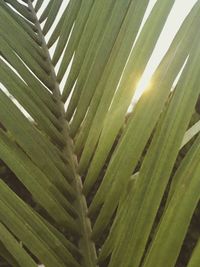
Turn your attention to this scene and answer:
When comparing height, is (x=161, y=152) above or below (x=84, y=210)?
above

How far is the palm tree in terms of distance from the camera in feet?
1.37

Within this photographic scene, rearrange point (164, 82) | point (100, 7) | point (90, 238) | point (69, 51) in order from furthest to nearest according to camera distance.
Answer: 1. point (69, 51)
2. point (100, 7)
3. point (90, 238)
4. point (164, 82)

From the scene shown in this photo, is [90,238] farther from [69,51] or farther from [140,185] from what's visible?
[69,51]

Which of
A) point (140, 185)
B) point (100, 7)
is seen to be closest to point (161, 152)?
point (140, 185)

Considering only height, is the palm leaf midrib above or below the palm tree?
below

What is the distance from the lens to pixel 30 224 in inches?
19.7

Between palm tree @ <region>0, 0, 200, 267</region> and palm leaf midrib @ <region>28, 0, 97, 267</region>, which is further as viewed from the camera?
palm leaf midrib @ <region>28, 0, 97, 267</region>

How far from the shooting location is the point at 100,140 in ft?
1.94

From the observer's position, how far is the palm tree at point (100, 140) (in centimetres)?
42

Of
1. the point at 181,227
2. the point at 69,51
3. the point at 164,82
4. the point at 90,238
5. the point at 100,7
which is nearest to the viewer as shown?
the point at 181,227

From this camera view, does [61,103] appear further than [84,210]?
Yes

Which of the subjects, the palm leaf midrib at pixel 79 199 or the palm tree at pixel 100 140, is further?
the palm leaf midrib at pixel 79 199

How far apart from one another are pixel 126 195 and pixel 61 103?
0.28 m

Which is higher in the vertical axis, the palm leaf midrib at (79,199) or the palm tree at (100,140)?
the palm tree at (100,140)
